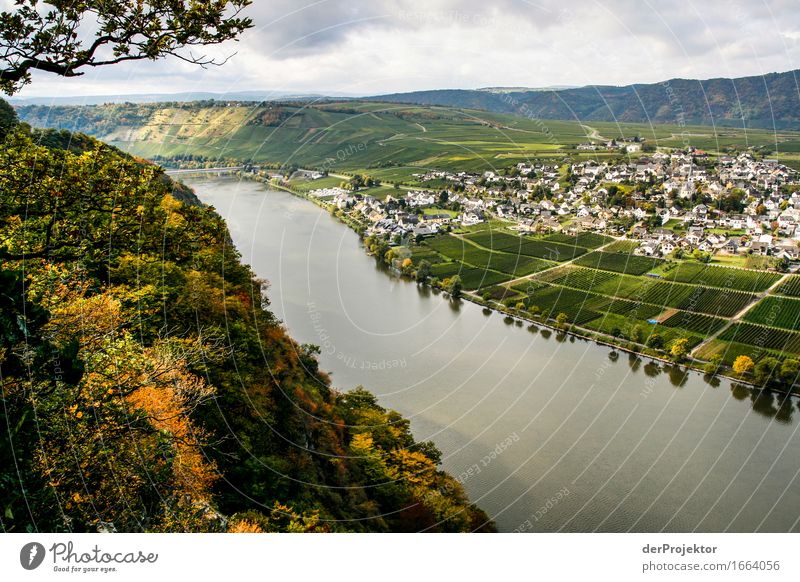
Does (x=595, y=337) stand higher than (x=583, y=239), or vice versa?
(x=583, y=239)

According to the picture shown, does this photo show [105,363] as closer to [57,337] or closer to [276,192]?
[57,337]

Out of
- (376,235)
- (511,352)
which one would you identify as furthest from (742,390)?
(376,235)

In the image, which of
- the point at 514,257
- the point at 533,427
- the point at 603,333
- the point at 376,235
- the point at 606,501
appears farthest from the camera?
the point at 376,235

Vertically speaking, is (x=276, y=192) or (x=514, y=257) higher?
(x=276, y=192)

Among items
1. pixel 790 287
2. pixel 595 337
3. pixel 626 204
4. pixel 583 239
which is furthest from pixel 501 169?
pixel 595 337

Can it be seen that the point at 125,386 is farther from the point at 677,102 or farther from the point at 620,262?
the point at 677,102

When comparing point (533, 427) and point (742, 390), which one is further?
point (742, 390)

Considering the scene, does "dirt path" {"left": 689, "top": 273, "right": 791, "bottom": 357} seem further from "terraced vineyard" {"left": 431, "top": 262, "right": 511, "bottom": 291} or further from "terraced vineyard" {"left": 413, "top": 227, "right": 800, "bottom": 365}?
"terraced vineyard" {"left": 431, "top": 262, "right": 511, "bottom": 291}
